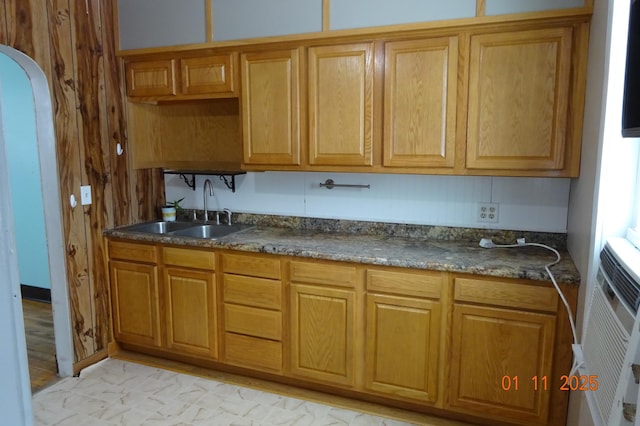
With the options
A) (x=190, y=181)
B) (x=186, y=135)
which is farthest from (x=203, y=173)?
(x=186, y=135)

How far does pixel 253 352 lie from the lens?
272cm

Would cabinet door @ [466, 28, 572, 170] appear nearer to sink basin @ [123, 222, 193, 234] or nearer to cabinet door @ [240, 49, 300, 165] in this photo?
cabinet door @ [240, 49, 300, 165]

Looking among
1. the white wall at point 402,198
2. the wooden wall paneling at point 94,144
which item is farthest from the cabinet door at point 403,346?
the wooden wall paneling at point 94,144

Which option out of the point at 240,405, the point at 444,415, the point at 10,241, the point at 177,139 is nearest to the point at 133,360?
the point at 240,405

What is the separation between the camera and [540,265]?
7.04ft

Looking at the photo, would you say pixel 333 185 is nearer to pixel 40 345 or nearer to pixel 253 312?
pixel 253 312

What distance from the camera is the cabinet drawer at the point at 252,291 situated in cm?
261

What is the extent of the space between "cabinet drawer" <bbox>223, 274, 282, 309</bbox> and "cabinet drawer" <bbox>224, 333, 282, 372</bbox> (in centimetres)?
23

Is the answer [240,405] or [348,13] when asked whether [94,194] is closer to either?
[240,405]

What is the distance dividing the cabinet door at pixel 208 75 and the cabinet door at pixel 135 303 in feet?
3.95

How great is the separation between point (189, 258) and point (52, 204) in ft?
2.84

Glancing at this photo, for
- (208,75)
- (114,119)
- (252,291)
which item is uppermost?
(208,75)

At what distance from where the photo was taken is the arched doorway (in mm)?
2588

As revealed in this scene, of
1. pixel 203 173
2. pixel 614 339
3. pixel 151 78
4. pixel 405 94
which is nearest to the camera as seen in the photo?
pixel 614 339
